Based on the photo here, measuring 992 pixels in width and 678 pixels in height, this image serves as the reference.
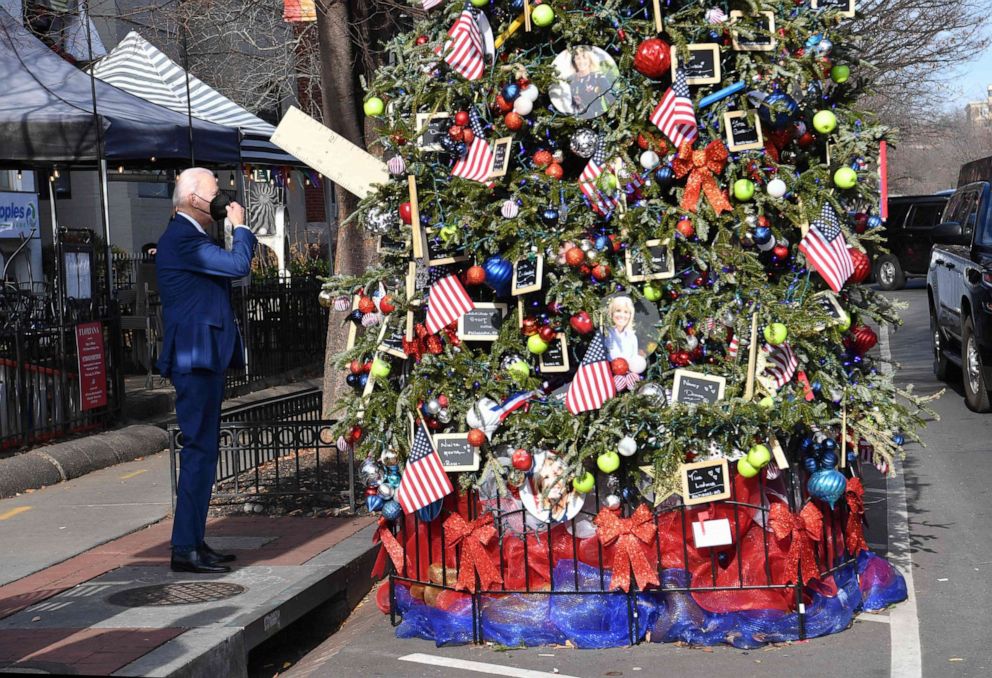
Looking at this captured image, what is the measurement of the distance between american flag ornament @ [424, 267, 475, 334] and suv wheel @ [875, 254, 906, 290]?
24911mm

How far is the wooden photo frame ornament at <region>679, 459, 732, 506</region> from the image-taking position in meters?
5.70

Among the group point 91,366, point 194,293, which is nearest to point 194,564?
point 194,293

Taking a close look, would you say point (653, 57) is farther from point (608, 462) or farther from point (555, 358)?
point (608, 462)

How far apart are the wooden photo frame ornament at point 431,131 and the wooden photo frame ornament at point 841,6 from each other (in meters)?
1.86

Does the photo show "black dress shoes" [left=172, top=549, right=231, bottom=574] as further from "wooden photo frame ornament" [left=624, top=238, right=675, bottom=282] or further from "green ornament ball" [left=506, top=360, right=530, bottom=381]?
"wooden photo frame ornament" [left=624, top=238, right=675, bottom=282]

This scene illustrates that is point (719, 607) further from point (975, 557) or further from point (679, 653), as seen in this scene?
point (975, 557)

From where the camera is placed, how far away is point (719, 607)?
5793 mm

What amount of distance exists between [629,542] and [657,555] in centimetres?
15

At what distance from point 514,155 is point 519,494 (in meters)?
1.62

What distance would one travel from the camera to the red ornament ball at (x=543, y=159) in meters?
5.95

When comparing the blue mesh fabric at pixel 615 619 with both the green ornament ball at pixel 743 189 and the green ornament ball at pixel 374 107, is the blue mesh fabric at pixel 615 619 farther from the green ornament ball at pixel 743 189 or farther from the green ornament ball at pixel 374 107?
the green ornament ball at pixel 374 107

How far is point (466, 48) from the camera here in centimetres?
591

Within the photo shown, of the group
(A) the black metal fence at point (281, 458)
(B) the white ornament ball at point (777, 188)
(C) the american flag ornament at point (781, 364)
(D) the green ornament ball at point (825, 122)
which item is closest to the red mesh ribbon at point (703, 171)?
(B) the white ornament ball at point (777, 188)

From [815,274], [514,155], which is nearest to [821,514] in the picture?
[815,274]
